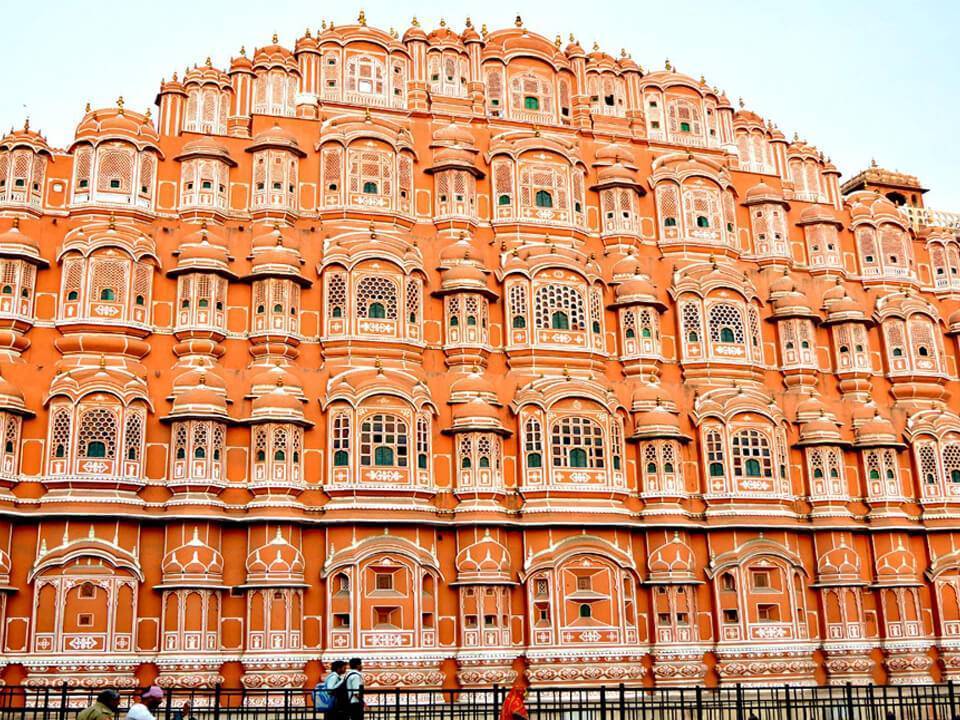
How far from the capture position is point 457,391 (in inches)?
1262

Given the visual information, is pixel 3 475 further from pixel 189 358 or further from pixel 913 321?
pixel 913 321

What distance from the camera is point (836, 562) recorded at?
110ft

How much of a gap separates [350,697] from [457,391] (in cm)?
1729

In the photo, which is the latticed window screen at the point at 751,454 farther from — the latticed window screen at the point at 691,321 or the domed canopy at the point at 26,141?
the domed canopy at the point at 26,141

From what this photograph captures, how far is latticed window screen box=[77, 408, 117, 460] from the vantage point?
28.7m

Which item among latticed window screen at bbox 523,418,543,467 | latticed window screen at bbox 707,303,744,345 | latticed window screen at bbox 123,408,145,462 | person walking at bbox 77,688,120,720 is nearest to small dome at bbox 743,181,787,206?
latticed window screen at bbox 707,303,744,345

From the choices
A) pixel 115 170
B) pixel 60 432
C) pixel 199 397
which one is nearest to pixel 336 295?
pixel 199 397

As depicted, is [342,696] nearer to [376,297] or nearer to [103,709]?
[103,709]

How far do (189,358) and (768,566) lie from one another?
18.8 m

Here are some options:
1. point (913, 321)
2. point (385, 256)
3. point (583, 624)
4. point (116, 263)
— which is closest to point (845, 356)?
point (913, 321)

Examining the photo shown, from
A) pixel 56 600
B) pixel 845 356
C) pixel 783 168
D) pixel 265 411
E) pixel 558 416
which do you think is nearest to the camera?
pixel 56 600

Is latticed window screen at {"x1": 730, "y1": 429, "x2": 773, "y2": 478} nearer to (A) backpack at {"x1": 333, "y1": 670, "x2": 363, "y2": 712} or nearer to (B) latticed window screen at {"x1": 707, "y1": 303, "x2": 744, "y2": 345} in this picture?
(B) latticed window screen at {"x1": 707, "y1": 303, "x2": 744, "y2": 345}

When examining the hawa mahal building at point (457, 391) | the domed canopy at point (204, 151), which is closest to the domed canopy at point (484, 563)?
the hawa mahal building at point (457, 391)

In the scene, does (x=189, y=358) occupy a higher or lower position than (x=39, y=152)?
lower
